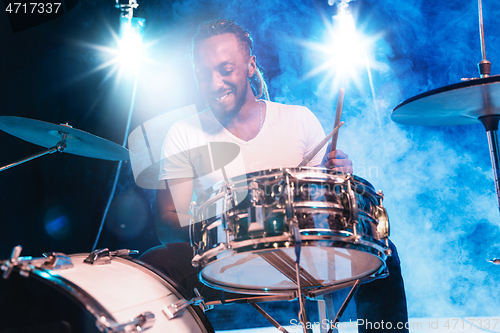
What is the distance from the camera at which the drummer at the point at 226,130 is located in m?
1.76

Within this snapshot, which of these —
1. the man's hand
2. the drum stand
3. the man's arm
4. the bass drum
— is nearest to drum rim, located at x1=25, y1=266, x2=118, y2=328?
the bass drum

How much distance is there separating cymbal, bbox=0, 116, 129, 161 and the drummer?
13.8 inches

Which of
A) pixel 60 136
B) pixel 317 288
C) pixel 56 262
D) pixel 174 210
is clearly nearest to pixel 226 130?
pixel 174 210

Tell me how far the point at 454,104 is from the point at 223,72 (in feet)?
3.92

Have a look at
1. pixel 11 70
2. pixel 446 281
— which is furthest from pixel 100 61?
pixel 446 281

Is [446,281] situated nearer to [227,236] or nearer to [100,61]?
[227,236]

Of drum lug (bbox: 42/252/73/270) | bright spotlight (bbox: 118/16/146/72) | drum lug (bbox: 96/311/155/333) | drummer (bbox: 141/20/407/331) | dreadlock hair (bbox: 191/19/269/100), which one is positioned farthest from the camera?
bright spotlight (bbox: 118/16/146/72)

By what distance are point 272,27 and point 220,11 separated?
1.20 feet

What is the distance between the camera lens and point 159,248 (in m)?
1.47

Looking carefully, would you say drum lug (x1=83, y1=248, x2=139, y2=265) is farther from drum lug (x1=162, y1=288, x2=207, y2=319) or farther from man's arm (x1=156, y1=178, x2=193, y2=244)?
Answer: man's arm (x1=156, y1=178, x2=193, y2=244)

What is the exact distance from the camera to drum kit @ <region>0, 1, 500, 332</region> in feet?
2.51

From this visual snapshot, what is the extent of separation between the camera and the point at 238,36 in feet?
7.18

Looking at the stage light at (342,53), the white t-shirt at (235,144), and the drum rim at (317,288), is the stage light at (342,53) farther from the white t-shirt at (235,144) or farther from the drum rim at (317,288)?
the drum rim at (317,288)

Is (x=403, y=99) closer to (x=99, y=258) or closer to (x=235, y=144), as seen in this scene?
(x=235, y=144)
